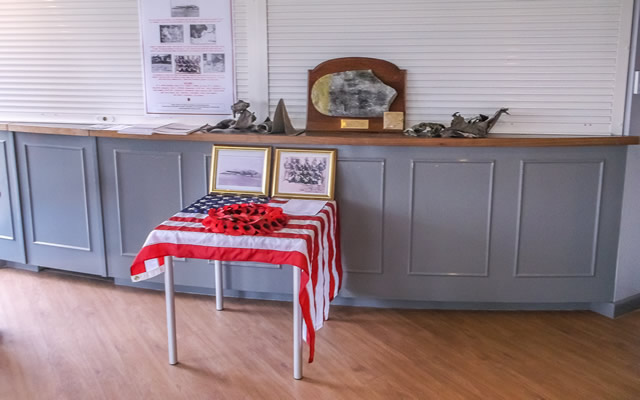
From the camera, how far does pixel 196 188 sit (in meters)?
3.55

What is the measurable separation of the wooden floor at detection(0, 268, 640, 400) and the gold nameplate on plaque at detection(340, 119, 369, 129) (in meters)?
1.08

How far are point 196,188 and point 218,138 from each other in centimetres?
35

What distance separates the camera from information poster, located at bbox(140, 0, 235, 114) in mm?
3633

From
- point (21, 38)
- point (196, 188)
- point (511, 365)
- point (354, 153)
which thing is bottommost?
point (511, 365)

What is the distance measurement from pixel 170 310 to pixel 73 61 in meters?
2.01

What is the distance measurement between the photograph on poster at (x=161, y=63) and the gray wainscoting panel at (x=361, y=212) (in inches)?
51.1

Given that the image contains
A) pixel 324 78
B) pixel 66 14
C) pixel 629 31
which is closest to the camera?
pixel 629 31

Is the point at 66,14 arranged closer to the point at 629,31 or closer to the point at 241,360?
the point at 241,360

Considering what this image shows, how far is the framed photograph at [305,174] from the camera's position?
3334 mm

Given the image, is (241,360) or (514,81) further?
(514,81)

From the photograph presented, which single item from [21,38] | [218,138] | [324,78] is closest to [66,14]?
[21,38]

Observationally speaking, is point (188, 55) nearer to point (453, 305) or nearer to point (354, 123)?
point (354, 123)

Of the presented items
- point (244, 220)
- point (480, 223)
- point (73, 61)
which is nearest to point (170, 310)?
point (244, 220)

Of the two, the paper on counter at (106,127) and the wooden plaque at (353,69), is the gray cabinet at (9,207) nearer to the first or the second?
the paper on counter at (106,127)
